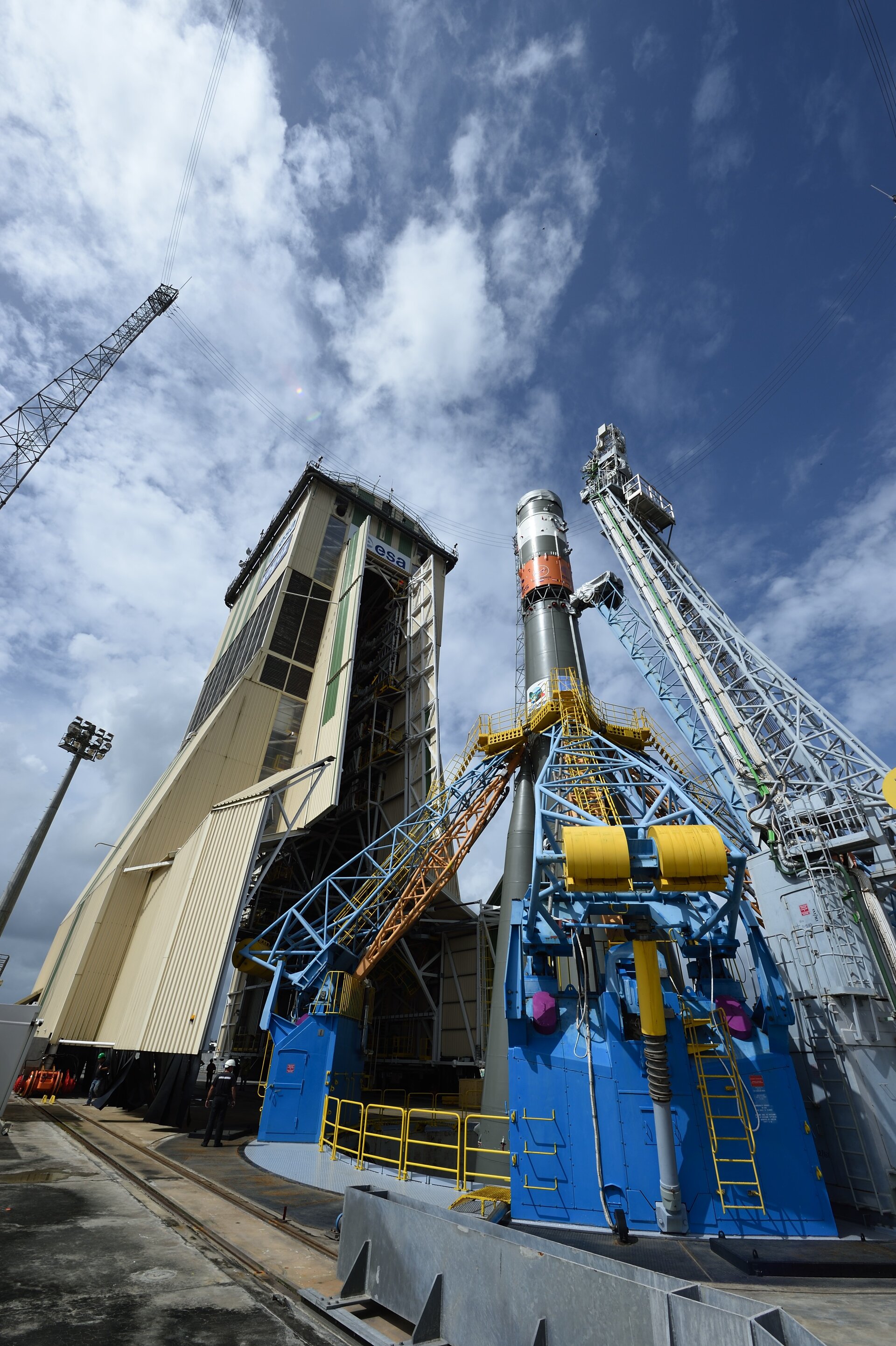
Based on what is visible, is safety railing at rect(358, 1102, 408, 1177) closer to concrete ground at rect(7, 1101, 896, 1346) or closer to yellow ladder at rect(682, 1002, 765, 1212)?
concrete ground at rect(7, 1101, 896, 1346)

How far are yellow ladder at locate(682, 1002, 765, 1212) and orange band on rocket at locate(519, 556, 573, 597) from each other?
621 inches

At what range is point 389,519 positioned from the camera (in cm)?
3728

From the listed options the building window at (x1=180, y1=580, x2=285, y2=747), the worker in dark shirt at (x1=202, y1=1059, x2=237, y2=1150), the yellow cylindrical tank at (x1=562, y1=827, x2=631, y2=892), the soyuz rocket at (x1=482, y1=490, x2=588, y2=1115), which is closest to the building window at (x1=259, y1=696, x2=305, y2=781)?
the building window at (x1=180, y1=580, x2=285, y2=747)

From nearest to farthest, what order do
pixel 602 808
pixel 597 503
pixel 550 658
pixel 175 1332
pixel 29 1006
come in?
pixel 175 1332 < pixel 29 1006 < pixel 602 808 < pixel 550 658 < pixel 597 503

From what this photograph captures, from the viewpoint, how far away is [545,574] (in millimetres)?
24328

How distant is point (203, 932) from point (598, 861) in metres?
14.3

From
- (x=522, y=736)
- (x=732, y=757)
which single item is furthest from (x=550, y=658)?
(x=732, y=757)

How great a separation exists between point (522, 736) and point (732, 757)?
639 centimetres

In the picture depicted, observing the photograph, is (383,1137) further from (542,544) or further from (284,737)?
(542,544)

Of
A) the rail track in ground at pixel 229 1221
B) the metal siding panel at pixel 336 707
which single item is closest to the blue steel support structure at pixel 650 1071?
the rail track in ground at pixel 229 1221

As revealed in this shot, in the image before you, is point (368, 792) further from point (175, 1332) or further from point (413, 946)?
point (175, 1332)

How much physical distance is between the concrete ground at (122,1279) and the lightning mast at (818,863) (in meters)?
A: 10.5

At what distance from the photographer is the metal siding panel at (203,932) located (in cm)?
1797

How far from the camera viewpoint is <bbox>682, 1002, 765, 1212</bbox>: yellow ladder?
1009cm
